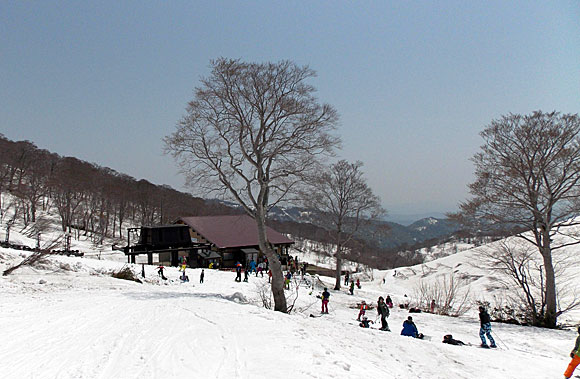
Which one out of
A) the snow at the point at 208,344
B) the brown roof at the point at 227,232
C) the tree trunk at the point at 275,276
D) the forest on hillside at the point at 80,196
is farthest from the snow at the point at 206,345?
the forest on hillside at the point at 80,196

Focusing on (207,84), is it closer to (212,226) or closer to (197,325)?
(197,325)

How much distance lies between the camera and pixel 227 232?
4138 cm

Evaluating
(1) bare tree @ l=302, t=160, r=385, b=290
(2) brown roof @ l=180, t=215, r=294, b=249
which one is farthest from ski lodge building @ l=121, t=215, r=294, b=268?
(1) bare tree @ l=302, t=160, r=385, b=290

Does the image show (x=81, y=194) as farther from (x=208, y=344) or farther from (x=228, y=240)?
(x=208, y=344)

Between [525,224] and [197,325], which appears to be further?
[525,224]

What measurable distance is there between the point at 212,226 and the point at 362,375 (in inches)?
1502

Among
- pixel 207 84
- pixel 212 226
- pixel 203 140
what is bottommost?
pixel 212 226

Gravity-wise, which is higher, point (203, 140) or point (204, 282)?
point (203, 140)

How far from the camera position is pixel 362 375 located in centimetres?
579

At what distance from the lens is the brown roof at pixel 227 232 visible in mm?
38906

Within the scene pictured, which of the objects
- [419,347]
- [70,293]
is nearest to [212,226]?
[70,293]

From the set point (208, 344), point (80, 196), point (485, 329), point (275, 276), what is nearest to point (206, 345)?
point (208, 344)

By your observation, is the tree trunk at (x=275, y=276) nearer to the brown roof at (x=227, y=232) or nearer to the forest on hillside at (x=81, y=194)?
the brown roof at (x=227, y=232)

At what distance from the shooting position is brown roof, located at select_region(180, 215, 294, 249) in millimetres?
38906
